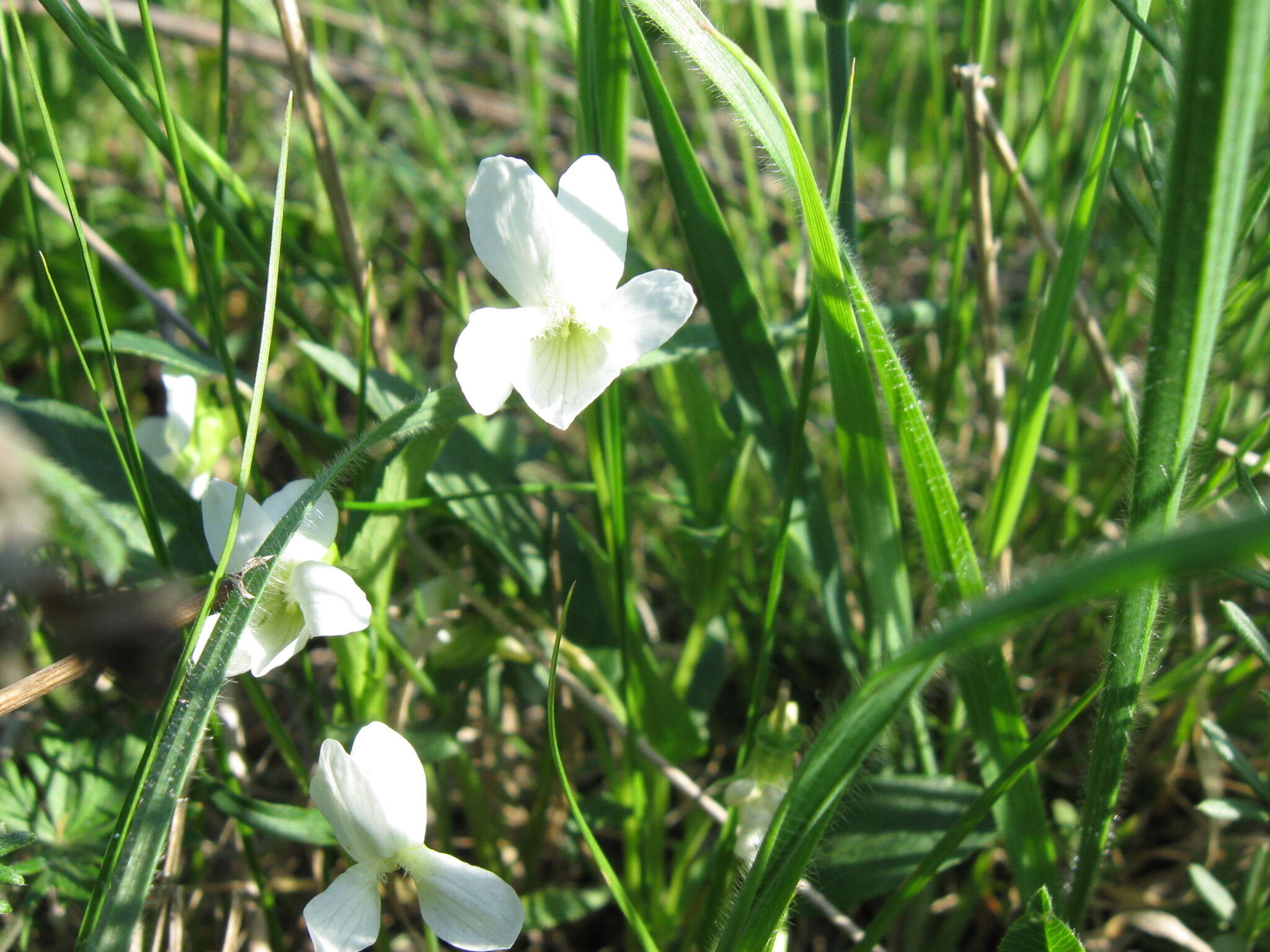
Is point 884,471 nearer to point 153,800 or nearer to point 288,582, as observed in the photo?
point 288,582

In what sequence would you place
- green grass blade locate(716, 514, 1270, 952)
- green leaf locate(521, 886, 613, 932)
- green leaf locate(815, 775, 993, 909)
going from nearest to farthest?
green grass blade locate(716, 514, 1270, 952)
green leaf locate(815, 775, 993, 909)
green leaf locate(521, 886, 613, 932)

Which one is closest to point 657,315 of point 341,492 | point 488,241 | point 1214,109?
point 488,241

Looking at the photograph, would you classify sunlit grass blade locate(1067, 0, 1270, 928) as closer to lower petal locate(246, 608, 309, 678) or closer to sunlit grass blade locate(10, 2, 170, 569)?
lower petal locate(246, 608, 309, 678)

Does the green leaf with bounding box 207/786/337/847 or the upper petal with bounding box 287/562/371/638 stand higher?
the upper petal with bounding box 287/562/371/638

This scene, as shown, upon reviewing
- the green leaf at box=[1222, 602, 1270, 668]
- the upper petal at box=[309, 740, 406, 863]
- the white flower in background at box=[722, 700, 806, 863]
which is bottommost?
the white flower in background at box=[722, 700, 806, 863]

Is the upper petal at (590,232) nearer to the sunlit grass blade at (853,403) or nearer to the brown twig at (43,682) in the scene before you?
the sunlit grass blade at (853,403)

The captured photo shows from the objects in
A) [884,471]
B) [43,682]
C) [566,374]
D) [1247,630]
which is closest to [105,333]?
[43,682]

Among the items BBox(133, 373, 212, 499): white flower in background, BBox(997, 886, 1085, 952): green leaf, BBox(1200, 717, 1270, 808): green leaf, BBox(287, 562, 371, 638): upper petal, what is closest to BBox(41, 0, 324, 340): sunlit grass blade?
BBox(133, 373, 212, 499): white flower in background

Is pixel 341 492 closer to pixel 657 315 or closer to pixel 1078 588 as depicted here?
pixel 657 315
